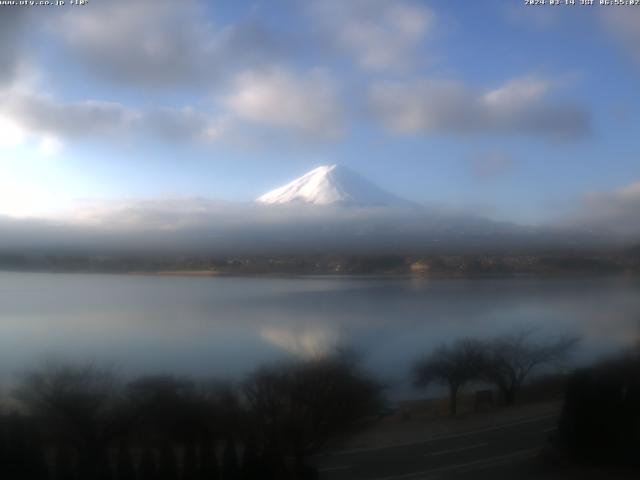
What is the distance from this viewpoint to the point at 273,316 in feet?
11.8

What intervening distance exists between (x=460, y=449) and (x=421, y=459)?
333 mm

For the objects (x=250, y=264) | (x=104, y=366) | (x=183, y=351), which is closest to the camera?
(x=104, y=366)

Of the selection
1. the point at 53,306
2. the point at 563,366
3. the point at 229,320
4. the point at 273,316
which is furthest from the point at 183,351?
the point at 563,366

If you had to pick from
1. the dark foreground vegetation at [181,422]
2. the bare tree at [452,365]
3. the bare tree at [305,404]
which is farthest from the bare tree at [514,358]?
the bare tree at [305,404]

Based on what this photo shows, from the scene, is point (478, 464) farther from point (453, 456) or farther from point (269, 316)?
point (269, 316)

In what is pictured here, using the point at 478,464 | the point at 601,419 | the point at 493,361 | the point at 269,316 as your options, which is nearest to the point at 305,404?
the point at 269,316

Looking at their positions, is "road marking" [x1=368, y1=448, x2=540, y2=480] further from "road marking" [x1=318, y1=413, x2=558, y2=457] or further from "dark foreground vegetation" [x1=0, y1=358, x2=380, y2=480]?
"dark foreground vegetation" [x1=0, y1=358, x2=380, y2=480]

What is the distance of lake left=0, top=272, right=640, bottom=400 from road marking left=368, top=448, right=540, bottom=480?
0.51 m

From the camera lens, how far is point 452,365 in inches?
150

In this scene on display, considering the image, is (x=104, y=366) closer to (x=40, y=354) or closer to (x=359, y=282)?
(x=40, y=354)

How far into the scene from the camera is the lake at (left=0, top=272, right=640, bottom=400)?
3.39 meters

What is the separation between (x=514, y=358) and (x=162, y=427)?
2410 mm

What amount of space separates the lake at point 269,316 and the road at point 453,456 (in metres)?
0.42

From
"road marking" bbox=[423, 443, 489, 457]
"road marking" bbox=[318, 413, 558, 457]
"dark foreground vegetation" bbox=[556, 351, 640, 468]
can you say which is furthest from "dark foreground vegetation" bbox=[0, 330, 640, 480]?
"road marking" bbox=[423, 443, 489, 457]
